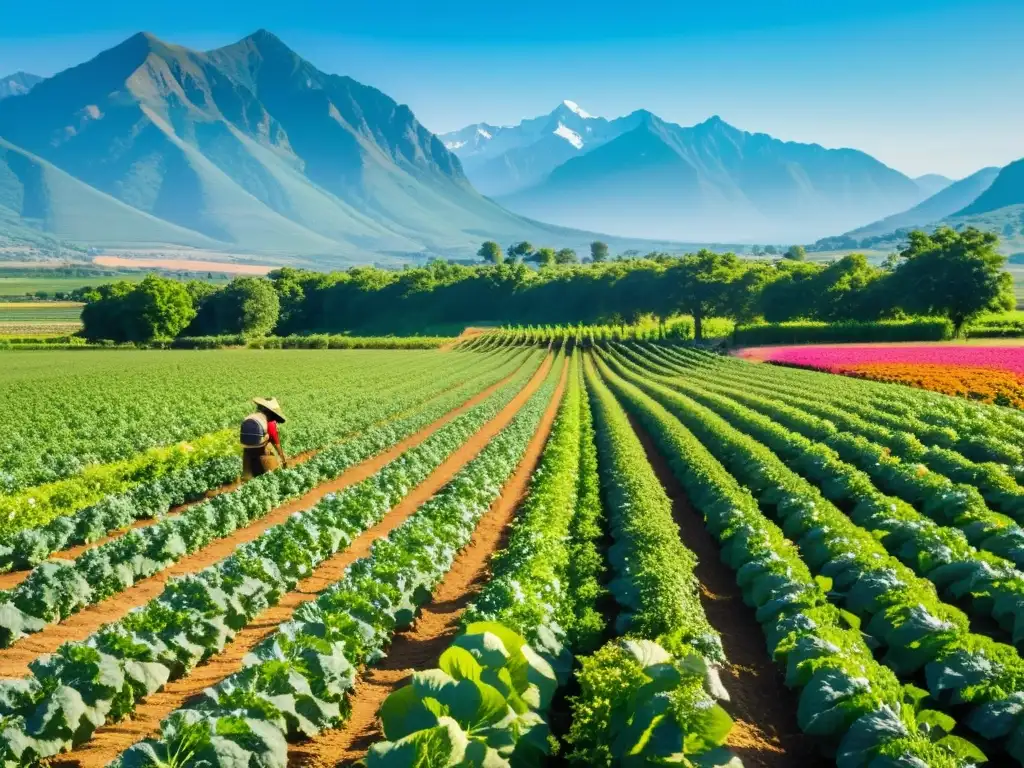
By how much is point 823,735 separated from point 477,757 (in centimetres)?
379

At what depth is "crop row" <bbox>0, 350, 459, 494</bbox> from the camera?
80.1ft

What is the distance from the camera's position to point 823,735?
7.51 meters

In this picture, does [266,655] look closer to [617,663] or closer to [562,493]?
[617,663]

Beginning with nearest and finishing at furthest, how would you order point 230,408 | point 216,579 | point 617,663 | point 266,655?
point 617,663 < point 266,655 < point 216,579 < point 230,408

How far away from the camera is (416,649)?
10445 mm

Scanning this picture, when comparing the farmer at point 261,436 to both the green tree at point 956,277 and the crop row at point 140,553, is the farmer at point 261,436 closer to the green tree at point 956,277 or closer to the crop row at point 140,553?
the crop row at point 140,553

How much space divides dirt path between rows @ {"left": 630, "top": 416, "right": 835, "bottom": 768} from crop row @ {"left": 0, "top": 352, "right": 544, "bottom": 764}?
4284 millimetres

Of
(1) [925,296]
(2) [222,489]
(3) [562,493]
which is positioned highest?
(1) [925,296]

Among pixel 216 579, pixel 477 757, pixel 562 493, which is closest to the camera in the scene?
pixel 477 757

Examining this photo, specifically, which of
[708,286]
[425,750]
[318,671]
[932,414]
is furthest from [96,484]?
[708,286]

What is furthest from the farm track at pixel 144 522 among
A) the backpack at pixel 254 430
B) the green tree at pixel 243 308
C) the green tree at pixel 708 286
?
the green tree at pixel 243 308

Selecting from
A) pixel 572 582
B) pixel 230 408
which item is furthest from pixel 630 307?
pixel 572 582

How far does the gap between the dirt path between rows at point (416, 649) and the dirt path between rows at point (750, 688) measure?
3.69 meters

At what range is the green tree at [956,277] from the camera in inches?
2677
